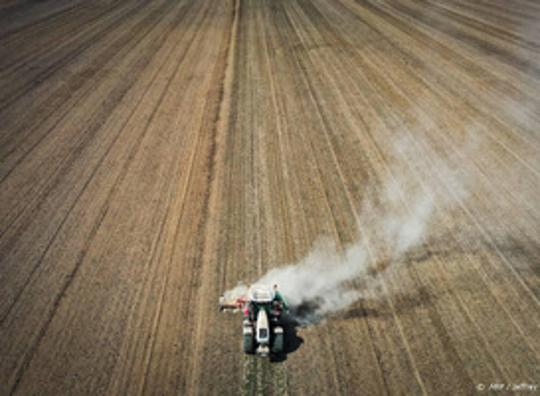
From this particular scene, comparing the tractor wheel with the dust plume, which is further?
the dust plume

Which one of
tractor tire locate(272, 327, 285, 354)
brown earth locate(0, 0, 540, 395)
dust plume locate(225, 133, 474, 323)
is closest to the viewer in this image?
tractor tire locate(272, 327, 285, 354)

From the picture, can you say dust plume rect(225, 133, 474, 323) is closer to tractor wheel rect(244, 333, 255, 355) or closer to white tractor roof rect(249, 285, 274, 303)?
white tractor roof rect(249, 285, 274, 303)

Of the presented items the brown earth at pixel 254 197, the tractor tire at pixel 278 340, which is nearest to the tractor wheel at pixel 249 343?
the brown earth at pixel 254 197

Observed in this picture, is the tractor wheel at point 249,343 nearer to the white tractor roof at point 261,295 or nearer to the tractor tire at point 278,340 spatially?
the tractor tire at point 278,340

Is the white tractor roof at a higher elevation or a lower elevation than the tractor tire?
higher

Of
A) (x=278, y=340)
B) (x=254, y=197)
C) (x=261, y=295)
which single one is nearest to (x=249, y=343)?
(x=278, y=340)

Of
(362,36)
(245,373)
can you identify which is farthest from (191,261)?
(362,36)

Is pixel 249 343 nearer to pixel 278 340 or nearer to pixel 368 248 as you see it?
pixel 278 340

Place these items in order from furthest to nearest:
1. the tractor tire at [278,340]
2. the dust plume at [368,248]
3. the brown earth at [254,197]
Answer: the dust plume at [368,248] < the brown earth at [254,197] < the tractor tire at [278,340]

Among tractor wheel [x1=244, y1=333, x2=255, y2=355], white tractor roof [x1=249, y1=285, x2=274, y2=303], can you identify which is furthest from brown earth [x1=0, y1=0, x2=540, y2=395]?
white tractor roof [x1=249, y1=285, x2=274, y2=303]
